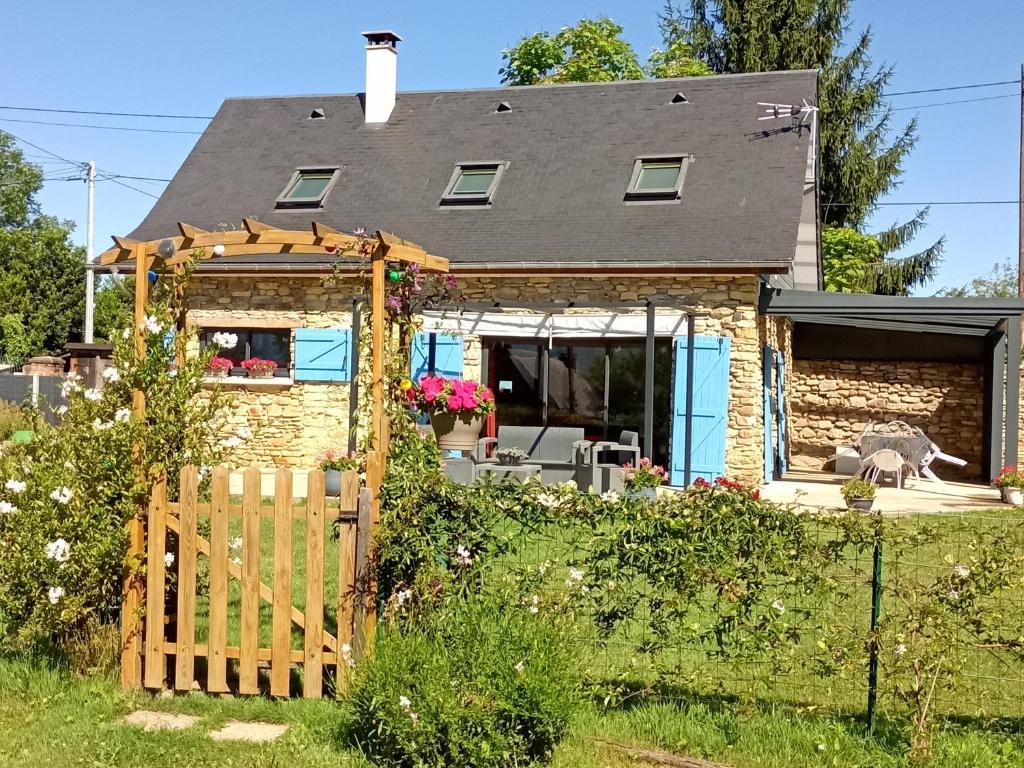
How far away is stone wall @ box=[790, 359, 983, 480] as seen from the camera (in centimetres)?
1592

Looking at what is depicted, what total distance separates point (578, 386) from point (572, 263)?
1998 millimetres

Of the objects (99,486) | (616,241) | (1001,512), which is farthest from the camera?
(616,241)

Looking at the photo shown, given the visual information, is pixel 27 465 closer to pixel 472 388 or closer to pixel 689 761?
pixel 689 761

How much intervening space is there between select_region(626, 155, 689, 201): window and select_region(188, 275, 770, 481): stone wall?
5.02 ft

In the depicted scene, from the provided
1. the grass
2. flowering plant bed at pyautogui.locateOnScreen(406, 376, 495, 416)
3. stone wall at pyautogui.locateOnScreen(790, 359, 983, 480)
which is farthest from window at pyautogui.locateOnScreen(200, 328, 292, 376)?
the grass

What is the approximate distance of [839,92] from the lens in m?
25.5

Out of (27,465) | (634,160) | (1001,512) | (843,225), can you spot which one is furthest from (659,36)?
(27,465)

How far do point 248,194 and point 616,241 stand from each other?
6300mm

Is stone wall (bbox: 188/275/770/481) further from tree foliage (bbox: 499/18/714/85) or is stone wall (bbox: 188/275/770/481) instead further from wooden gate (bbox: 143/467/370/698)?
tree foliage (bbox: 499/18/714/85)

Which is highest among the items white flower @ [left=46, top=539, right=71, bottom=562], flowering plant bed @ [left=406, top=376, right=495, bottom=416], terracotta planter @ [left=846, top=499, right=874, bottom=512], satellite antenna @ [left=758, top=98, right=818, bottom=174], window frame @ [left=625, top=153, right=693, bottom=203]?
satellite antenna @ [left=758, top=98, right=818, bottom=174]

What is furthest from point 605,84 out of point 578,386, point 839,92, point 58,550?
point 58,550

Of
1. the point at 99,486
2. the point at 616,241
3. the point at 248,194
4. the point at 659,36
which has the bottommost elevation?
the point at 99,486

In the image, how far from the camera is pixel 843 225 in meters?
25.9

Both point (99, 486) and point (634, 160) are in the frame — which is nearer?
point (99, 486)
